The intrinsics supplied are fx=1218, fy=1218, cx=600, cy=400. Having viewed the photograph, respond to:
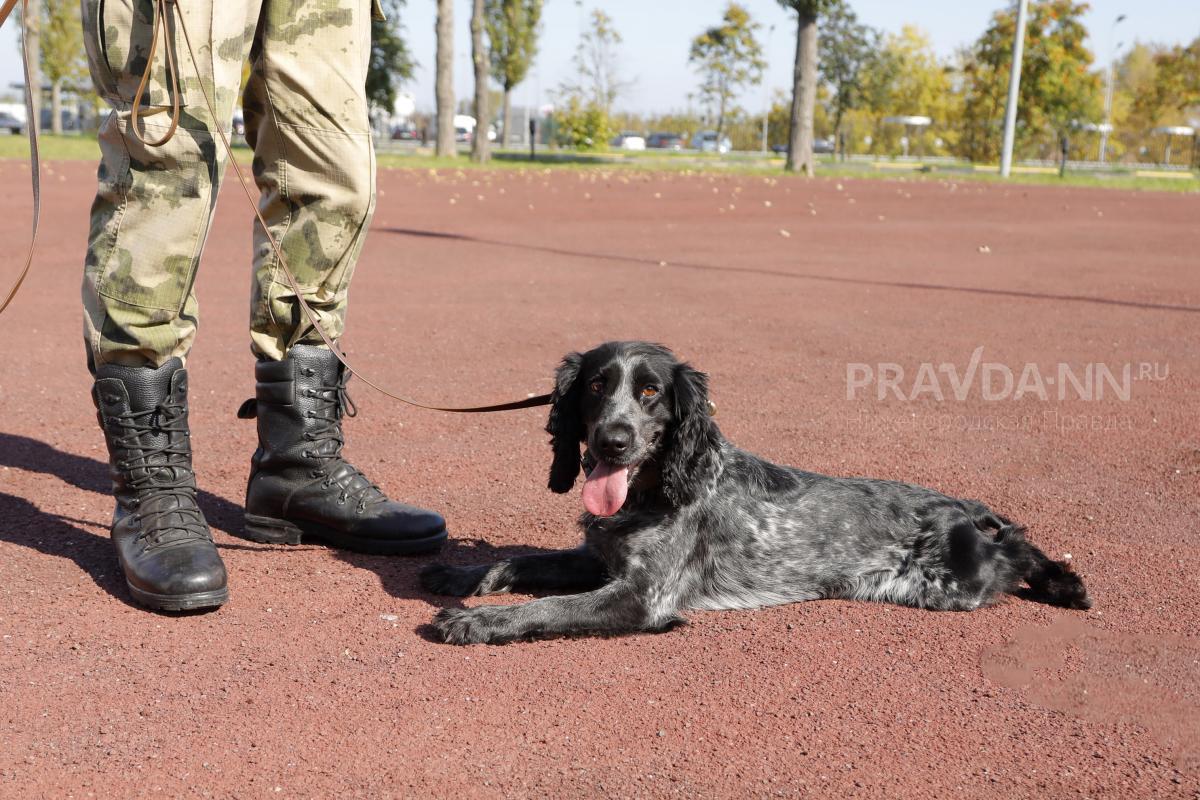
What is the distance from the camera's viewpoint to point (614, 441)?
378cm

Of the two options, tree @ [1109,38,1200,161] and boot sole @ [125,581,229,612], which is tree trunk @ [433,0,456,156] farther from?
tree @ [1109,38,1200,161]

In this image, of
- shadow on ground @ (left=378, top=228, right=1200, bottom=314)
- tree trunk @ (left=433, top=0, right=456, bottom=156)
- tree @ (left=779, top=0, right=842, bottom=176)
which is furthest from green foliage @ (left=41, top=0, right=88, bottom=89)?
shadow on ground @ (left=378, top=228, right=1200, bottom=314)

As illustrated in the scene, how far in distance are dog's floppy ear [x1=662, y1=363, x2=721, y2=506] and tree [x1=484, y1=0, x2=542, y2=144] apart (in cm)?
5344

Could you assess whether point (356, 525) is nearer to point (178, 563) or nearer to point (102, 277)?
point (178, 563)

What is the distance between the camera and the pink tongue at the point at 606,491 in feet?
12.8

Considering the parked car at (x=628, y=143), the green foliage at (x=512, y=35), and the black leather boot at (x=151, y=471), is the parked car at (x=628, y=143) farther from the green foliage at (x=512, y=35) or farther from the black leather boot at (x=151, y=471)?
the black leather boot at (x=151, y=471)

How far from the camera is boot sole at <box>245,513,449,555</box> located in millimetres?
4480

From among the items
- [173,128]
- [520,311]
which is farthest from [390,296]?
[173,128]

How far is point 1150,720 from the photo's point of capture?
3.24 m

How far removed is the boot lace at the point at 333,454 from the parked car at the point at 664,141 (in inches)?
3413

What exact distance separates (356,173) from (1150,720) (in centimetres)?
307

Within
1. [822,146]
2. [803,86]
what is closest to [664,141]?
[822,146]

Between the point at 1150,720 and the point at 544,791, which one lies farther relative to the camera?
the point at 1150,720

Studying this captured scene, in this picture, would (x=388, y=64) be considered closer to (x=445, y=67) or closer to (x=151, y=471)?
(x=445, y=67)
